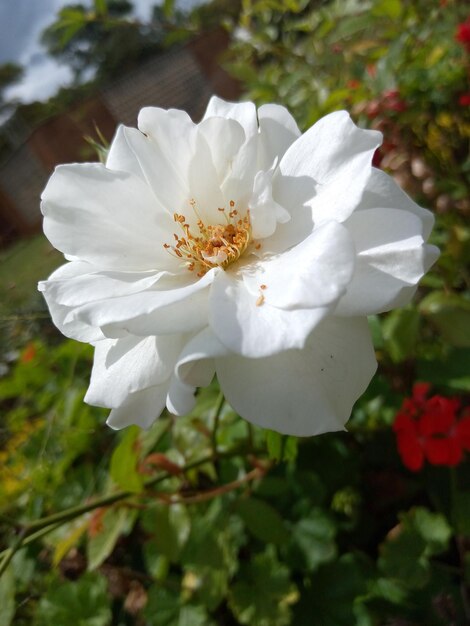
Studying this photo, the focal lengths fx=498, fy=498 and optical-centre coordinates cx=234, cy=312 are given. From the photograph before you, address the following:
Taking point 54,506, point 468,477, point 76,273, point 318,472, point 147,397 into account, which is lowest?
point 468,477

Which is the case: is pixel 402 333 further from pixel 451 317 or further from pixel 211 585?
pixel 211 585

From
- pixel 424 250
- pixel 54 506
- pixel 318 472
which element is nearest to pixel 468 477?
pixel 318 472

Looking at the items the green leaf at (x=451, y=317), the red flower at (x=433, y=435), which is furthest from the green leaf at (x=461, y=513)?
the green leaf at (x=451, y=317)

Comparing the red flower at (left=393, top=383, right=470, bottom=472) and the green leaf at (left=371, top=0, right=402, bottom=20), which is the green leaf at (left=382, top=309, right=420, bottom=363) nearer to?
the red flower at (left=393, top=383, right=470, bottom=472)

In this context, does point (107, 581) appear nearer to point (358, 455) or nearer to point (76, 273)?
point (358, 455)

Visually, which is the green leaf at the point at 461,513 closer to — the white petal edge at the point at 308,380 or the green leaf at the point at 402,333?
the green leaf at the point at 402,333
